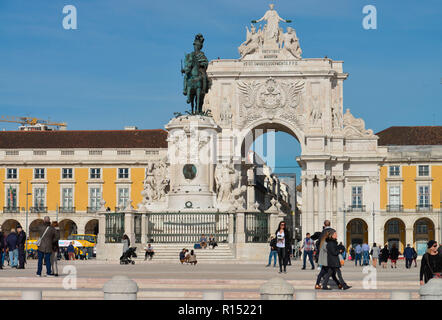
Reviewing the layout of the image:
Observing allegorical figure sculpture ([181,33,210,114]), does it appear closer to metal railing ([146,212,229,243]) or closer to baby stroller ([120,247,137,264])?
metal railing ([146,212,229,243])

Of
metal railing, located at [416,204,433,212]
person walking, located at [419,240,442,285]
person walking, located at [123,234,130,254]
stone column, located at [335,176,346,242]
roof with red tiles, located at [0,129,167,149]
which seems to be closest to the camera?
person walking, located at [419,240,442,285]

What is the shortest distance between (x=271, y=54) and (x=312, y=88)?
15.9 feet

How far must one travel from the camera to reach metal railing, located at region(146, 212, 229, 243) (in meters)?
35.1

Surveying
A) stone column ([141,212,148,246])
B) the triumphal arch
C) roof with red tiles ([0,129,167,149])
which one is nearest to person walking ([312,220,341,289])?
stone column ([141,212,148,246])

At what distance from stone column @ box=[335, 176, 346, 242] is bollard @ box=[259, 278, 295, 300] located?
67736mm

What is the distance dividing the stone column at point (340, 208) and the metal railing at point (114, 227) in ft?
153

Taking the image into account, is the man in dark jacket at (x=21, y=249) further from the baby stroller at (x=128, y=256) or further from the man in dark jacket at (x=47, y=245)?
the man in dark jacket at (x=47, y=245)

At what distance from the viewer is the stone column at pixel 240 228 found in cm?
3503

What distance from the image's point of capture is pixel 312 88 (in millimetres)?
83438

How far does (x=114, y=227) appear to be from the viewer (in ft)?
121
